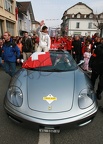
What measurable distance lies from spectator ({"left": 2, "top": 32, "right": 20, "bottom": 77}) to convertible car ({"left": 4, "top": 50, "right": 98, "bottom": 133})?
1481 millimetres

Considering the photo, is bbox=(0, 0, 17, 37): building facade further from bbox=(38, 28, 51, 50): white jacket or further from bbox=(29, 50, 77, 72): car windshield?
bbox=(29, 50, 77, 72): car windshield

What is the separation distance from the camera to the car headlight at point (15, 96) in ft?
7.81

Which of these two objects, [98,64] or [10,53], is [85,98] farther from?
[10,53]

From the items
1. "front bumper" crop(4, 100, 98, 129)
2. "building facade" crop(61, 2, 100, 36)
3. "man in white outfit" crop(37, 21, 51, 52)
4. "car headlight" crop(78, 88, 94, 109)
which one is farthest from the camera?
"building facade" crop(61, 2, 100, 36)

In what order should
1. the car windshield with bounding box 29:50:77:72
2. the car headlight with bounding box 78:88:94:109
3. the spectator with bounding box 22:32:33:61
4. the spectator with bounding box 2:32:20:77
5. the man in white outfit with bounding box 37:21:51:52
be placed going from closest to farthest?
the car headlight with bounding box 78:88:94:109 → the car windshield with bounding box 29:50:77:72 → the spectator with bounding box 2:32:20:77 → the man in white outfit with bounding box 37:21:51:52 → the spectator with bounding box 22:32:33:61

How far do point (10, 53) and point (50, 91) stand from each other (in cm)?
247

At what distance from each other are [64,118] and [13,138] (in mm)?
923

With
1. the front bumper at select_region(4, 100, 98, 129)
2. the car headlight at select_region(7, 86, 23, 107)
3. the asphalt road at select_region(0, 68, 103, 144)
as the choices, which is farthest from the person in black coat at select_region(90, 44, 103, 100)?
the car headlight at select_region(7, 86, 23, 107)

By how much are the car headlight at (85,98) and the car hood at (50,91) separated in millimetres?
163

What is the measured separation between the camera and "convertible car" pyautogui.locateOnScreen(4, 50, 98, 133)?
6.95ft

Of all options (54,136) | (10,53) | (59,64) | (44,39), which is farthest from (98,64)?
(44,39)

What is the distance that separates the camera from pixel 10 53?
14.5 ft

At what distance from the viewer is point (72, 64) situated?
11.5 feet

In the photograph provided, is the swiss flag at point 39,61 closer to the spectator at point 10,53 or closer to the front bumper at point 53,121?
the spectator at point 10,53
